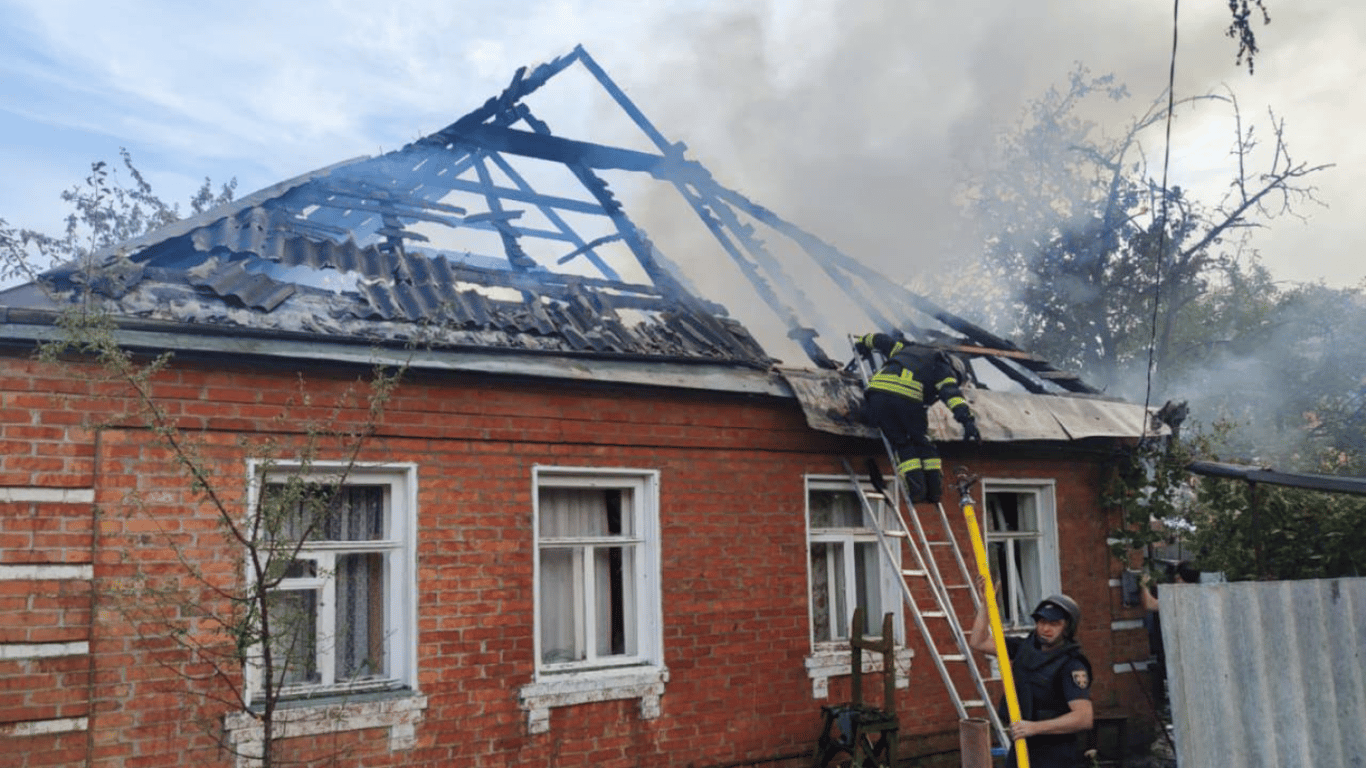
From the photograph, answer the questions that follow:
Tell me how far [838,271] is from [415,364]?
506cm

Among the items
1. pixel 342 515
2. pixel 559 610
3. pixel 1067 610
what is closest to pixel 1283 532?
pixel 1067 610

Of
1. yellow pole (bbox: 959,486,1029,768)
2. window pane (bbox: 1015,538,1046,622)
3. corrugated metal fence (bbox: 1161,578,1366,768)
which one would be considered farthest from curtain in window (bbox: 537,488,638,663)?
window pane (bbox: 1015,538,1046,622)

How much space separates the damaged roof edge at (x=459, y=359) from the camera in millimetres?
5598

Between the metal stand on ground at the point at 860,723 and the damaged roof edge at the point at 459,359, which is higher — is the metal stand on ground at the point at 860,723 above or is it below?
below

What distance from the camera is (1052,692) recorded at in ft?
17.8

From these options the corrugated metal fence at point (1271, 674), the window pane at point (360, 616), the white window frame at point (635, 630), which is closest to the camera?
the corrugated metal fence at point (1271, 674)

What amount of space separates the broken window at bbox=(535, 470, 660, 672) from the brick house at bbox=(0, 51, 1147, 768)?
0.8 inches

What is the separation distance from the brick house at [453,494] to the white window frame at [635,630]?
2 centimetres

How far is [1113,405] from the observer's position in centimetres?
1001

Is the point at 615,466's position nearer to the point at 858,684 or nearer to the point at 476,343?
the point at 476,343

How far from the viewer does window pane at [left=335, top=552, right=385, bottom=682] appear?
6.29 meters

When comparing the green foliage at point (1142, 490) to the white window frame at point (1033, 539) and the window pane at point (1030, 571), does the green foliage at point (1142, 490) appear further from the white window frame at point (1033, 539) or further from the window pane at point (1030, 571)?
the window pane at point (1030, 571)

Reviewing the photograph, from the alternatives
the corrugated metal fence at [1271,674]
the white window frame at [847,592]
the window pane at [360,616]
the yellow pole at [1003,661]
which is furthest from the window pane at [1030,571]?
the window pane at [360,616]

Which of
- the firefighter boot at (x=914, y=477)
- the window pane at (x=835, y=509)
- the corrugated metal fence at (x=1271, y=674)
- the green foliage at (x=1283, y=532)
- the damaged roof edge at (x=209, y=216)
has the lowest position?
the corrugated metal fence at (x=1271, y=674)
